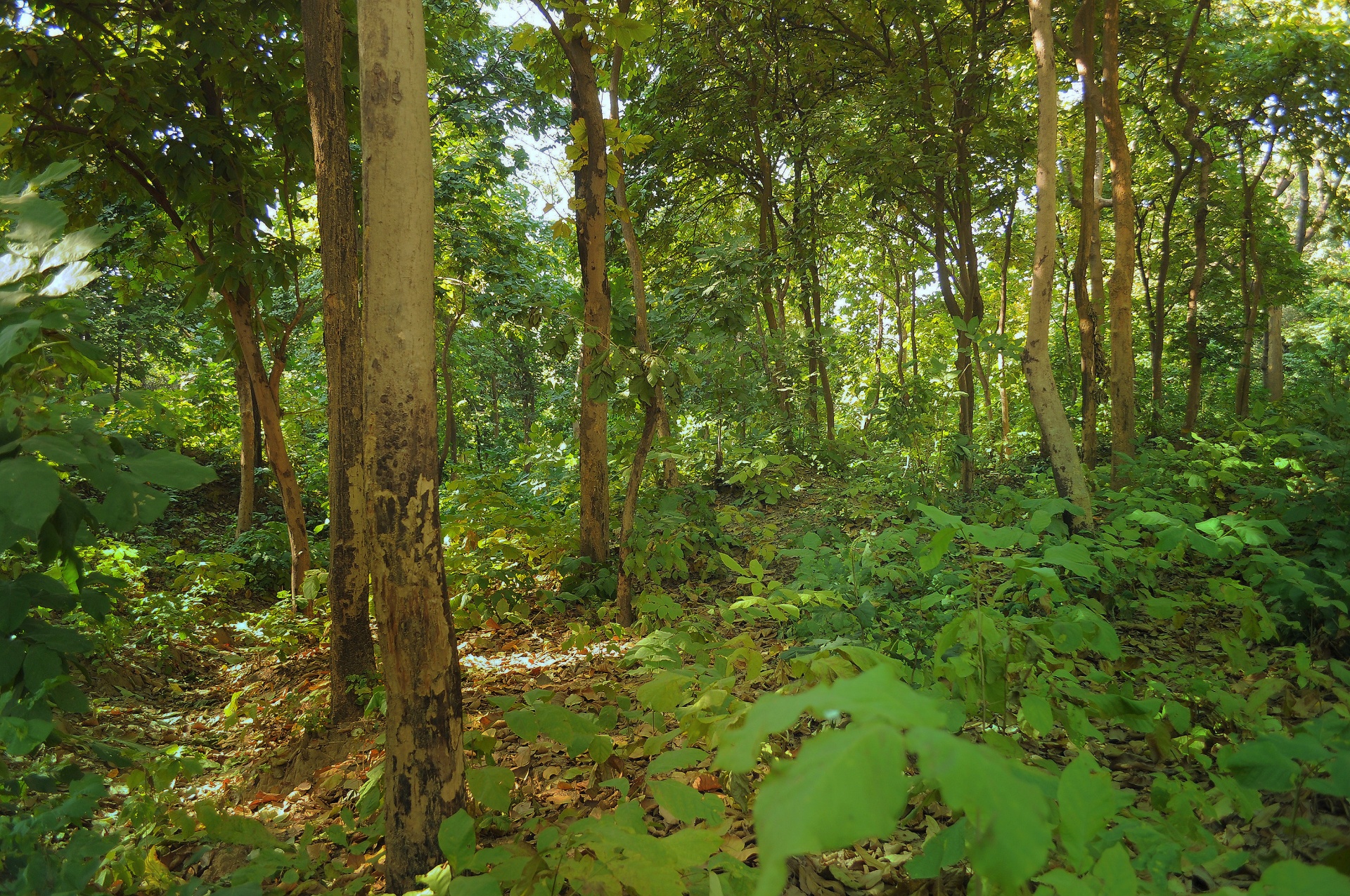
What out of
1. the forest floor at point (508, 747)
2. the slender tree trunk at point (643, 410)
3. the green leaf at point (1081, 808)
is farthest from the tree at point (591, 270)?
the green leaf at point (1081, 808)

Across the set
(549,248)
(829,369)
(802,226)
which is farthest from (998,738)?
(549,248)

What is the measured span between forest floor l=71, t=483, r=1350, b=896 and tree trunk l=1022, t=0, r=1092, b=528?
1.12m

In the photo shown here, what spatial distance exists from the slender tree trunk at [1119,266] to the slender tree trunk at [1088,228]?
13cm

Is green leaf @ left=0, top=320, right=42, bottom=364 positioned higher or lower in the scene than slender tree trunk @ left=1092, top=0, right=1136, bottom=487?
lower

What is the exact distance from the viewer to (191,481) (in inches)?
48.2

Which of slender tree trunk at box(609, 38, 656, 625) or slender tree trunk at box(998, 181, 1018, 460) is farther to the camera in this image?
slender tree trunk at box(998, 181, 1018, 460)

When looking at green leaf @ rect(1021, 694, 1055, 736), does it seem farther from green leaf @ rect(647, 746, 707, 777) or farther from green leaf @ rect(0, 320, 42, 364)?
green leaf @ rect(0, 320, 42, 364)

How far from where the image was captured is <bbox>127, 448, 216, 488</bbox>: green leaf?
4.04 feet

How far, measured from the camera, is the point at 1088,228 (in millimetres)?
6836

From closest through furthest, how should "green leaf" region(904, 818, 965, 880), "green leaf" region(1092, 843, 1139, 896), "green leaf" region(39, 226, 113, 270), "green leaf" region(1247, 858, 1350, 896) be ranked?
"green leaf" region(1247, 858, 1350, 896), "green leaf" region(1092, 843, 1139, 896), "green leaf" region(904, 818, 965, 880), "green leaf" region(39, 226, 113, 270)

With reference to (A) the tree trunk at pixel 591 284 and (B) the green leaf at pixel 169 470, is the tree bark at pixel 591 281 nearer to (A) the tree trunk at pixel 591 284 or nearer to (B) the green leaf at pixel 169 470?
(A) the tree trunk at pixel 591 284

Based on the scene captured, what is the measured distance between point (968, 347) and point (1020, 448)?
508cm

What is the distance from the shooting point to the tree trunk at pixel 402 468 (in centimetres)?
185

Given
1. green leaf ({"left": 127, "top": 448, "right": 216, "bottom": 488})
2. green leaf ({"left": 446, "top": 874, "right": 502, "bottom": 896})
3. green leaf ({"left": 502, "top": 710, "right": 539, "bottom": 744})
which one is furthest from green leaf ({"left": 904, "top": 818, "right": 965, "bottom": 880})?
green leaf ({"left": 127, "top": 448, "right": 216, "bottom": 488})
